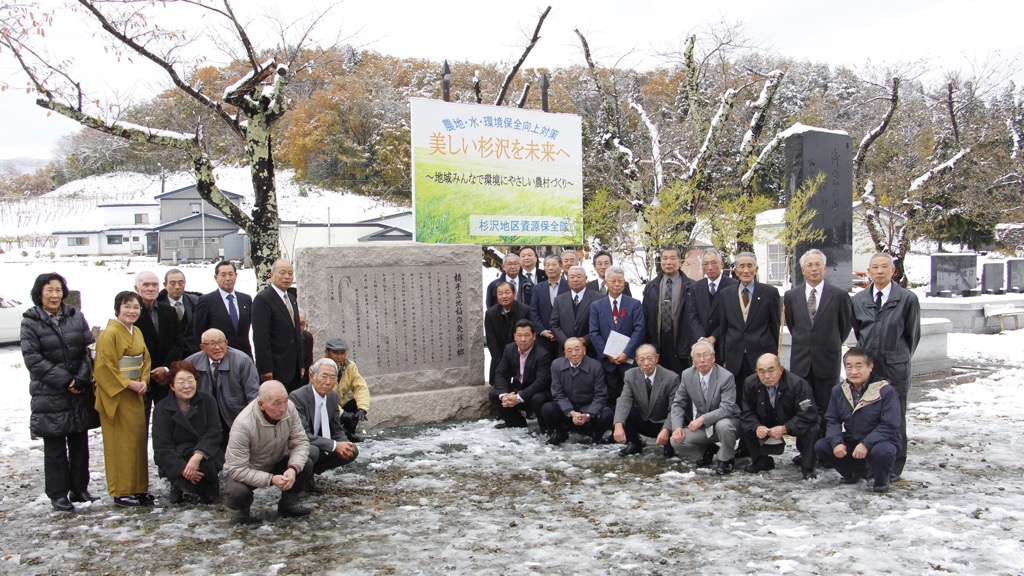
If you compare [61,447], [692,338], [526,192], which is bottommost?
[61,447]

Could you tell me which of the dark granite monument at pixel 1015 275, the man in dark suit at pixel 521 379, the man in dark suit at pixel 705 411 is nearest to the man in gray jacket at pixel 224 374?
the man in dark suit at pixel 521 379

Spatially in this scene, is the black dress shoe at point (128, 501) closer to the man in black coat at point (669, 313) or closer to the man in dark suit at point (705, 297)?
the man in black coat at point (669, 313)

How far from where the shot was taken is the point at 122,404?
4.45m

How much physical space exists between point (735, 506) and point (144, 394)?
3776mm

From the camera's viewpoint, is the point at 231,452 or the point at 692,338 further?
the point at 692,338

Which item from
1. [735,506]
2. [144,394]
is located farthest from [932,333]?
[144,394]

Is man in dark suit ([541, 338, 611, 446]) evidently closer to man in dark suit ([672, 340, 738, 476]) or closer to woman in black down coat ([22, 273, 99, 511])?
man in dark suit ([672, 340, 738, 476])

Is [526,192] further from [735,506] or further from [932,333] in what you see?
[735,506]

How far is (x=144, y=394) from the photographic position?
467 centimetres

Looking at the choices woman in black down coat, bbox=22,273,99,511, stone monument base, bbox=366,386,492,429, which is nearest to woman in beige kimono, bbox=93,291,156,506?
woman in black down coat, bbox=22,273,99,511

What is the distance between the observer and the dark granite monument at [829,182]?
9836 millimetres

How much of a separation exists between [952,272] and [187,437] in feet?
49.2

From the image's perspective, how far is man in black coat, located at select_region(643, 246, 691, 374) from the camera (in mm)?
6020

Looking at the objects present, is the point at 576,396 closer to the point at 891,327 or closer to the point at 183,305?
the point at 891,327
